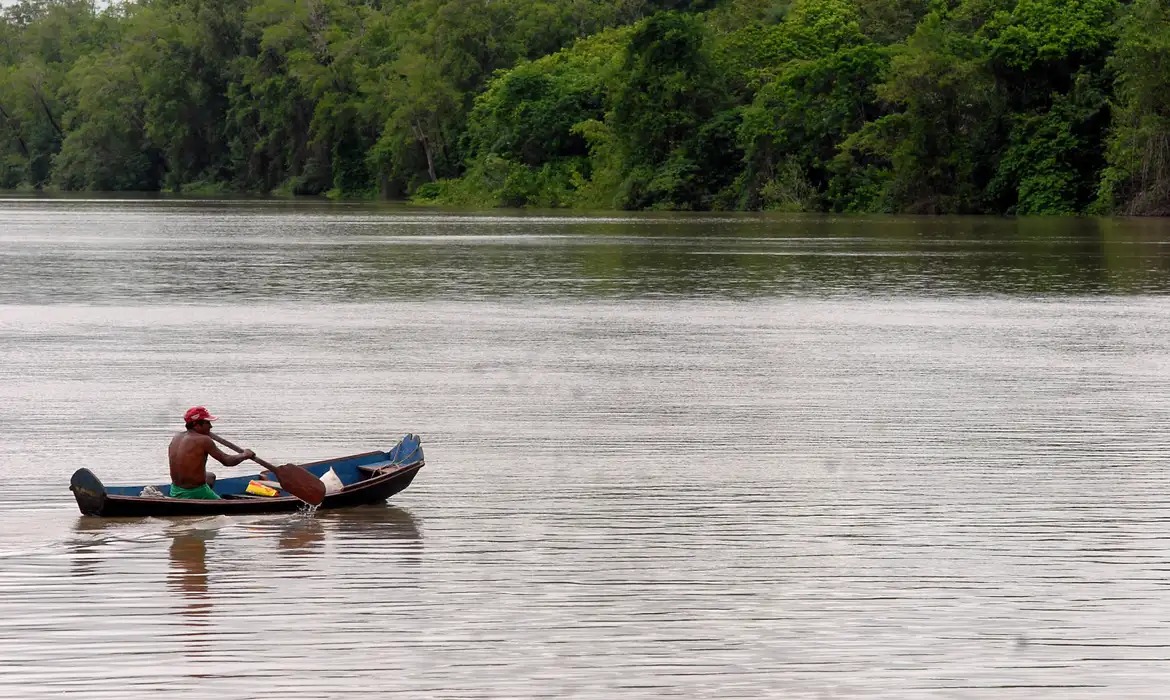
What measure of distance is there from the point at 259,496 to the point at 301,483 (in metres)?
0.55

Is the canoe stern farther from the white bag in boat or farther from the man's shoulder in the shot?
the white bag in boat

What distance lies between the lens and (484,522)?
13.6 metres

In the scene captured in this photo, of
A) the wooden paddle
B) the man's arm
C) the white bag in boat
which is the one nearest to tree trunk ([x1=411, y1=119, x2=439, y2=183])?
the white bag in boat

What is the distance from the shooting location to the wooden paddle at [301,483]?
43.2ft

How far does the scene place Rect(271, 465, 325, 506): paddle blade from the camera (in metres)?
13.2

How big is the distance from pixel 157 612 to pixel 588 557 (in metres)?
3.01

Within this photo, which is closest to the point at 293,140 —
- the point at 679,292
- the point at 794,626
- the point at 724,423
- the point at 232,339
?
the point at 679,292

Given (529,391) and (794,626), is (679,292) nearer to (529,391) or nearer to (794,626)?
(529,391)

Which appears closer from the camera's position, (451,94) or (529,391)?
(529,391)

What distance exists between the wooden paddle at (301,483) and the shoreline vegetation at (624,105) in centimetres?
6188

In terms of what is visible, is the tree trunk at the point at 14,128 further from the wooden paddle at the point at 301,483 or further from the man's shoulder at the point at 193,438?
the wooden paddle at the point at 301,483

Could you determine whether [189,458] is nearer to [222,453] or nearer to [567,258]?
[222,453]

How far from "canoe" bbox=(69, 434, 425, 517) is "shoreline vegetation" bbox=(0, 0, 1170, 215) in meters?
61.0

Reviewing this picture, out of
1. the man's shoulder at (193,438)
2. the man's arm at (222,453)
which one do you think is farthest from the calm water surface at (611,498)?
the man's shoulder at (193,438)
